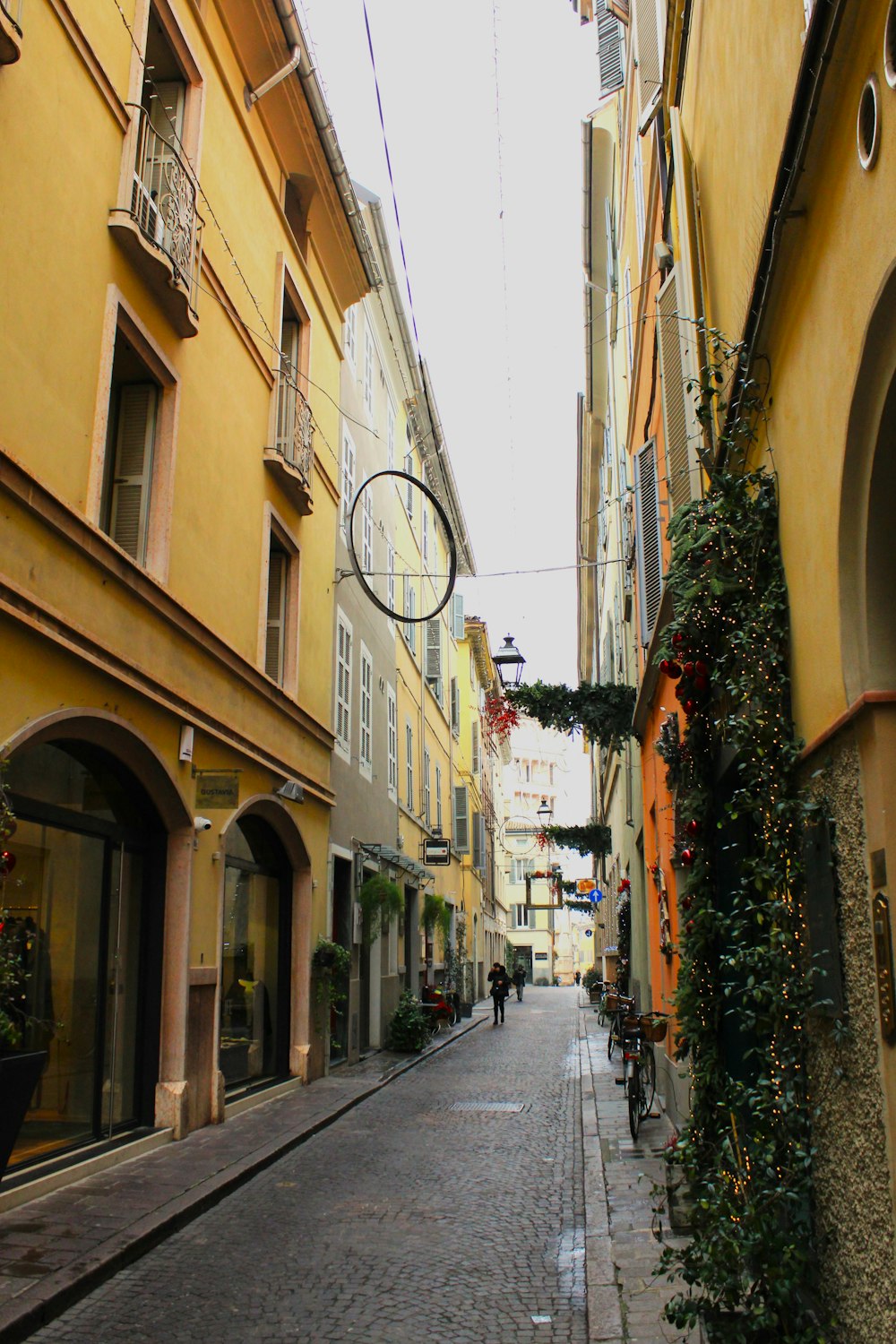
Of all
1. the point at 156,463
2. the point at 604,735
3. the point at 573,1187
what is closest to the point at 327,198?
the point at 156,463

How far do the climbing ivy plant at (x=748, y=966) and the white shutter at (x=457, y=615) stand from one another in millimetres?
29448

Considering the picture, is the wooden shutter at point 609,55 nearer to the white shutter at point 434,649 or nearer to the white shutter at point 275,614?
the white shutter at point 275,614

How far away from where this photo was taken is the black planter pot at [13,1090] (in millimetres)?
6008

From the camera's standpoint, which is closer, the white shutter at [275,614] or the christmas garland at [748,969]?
the christmas garland at [748,969]

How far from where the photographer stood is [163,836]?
34.4 ft

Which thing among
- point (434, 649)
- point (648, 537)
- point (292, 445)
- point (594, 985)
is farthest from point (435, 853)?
point (648, 537)

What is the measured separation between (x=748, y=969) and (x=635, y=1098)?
5.89 metres

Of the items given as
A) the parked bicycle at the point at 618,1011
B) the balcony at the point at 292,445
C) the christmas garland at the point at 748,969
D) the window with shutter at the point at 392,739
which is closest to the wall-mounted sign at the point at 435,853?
the window with shutter at the point at 392,739

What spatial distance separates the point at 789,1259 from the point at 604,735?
10899mm

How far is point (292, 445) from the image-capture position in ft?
46.6

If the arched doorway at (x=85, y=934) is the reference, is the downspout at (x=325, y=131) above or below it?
above

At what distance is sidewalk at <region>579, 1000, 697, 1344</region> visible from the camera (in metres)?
5.36

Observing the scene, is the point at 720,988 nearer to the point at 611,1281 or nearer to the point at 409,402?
the point at 611,1281

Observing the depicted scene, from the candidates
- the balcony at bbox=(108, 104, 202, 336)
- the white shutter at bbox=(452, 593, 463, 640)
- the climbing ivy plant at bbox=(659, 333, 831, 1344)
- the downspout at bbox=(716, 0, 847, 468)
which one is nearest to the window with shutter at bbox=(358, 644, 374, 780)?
the balcony at bbox=(108, 104, 202, 336)
